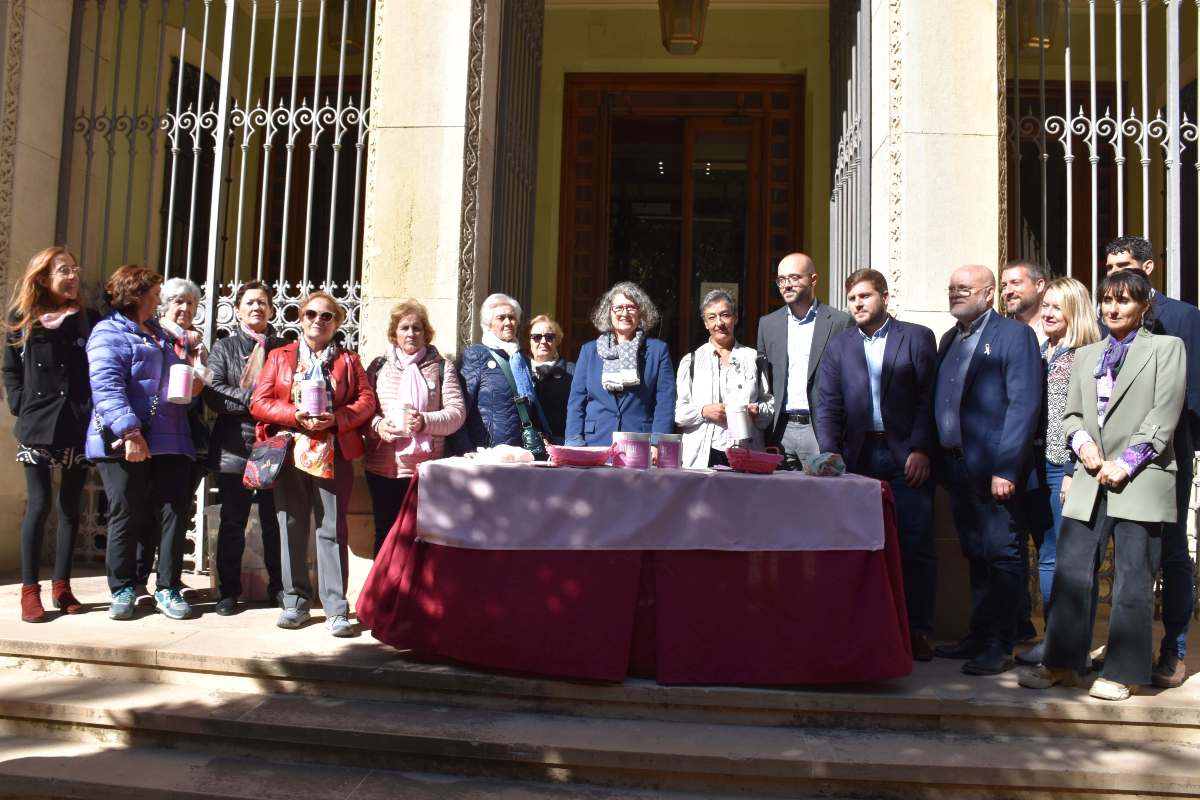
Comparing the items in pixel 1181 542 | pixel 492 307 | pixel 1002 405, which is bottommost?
pixel 1181 542

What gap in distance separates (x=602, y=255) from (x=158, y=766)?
694cm

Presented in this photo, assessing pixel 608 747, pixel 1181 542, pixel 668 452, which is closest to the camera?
pixel 608 747

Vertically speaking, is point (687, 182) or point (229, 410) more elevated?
point (687, 182)

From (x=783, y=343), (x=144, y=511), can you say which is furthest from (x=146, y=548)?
(x=783, y=343)

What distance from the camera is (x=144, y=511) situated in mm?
5676

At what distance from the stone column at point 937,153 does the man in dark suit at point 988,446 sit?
123cm

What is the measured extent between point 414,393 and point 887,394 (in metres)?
2.47

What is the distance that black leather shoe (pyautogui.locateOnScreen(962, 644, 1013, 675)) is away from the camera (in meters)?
4.81

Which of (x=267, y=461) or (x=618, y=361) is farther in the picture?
(x=618, y=361)

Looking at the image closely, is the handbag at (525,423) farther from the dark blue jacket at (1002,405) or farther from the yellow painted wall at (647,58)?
the yellow painted wall at (647,58)

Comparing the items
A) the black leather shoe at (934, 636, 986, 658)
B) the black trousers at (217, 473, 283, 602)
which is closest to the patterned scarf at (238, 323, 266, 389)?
the black trousers at (217, 473, 283, 602)

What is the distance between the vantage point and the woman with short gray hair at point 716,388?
5434 millimetres

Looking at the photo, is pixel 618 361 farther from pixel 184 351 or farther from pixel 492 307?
pixel 184 351

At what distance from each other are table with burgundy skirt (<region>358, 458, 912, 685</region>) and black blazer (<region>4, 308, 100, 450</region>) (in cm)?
250
